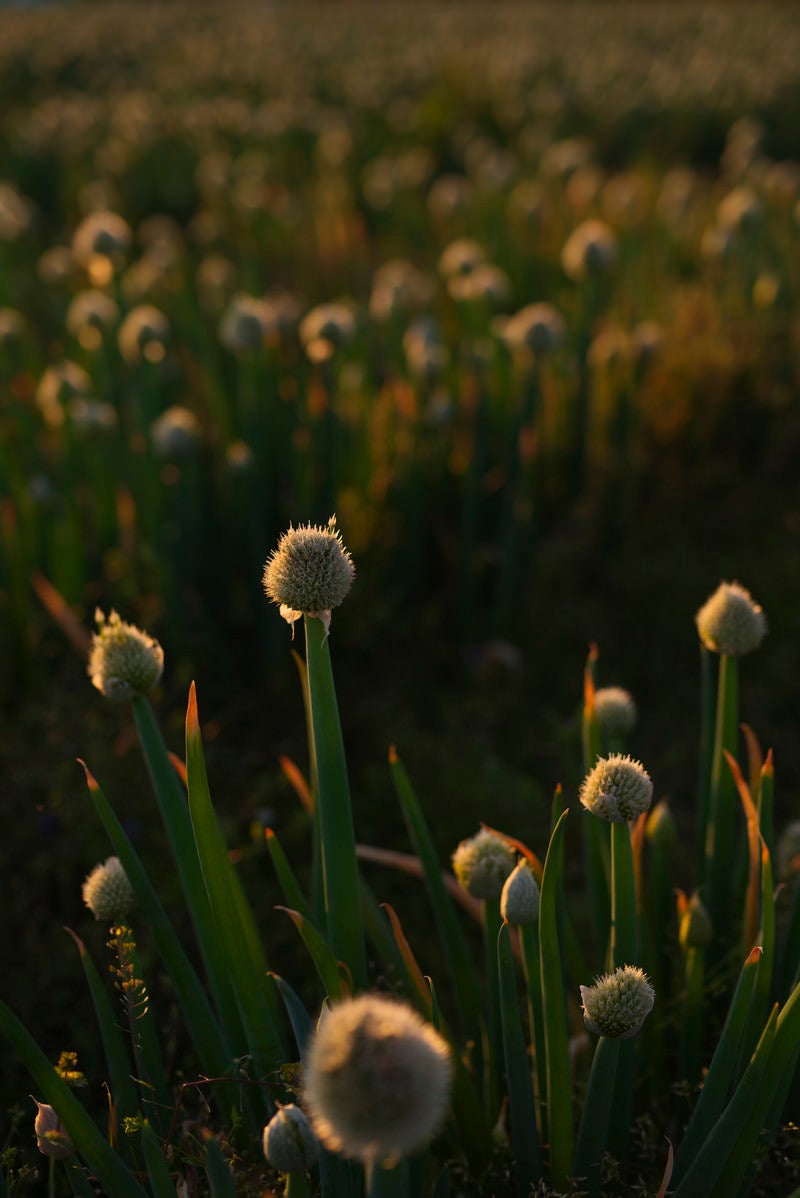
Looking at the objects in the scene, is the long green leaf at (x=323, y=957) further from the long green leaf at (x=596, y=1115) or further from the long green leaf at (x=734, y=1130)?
the long green leaf at (x=734, y=1130)

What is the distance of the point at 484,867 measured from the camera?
1.32 meters

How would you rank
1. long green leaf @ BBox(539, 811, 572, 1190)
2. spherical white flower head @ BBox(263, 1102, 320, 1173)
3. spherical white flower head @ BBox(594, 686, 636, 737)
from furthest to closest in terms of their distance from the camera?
spherical white flower head @ BBox(594, 686, 636, 737), long green leaf @ BBox(539, 811, 572, 1190), spherical white flower head @ BBox(263, 1102, 320, 1173)

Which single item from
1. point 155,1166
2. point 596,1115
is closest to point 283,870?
point 155,1166

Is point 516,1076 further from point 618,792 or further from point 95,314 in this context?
point 95,314

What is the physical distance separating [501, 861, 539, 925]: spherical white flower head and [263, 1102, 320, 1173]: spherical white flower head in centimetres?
32

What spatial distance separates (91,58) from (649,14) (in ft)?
29.5

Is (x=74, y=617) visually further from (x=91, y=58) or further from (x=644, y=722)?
(x=91, y=58)

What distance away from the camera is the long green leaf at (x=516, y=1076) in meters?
1.18

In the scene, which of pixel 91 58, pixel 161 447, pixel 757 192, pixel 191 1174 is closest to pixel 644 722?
pixel 161 447

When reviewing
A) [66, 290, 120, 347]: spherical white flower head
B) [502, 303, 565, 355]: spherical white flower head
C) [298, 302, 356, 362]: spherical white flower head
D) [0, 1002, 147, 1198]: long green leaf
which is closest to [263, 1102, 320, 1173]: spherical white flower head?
[0, 1002, 147, 1198]: long green leaf

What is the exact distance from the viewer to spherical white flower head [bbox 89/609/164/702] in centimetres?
125

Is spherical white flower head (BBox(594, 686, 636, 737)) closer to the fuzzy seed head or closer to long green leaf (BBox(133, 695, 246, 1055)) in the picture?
long green leaf (BBox(133, 695, 246, 1055))

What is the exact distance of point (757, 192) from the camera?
5297mm

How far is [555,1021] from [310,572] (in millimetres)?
576
